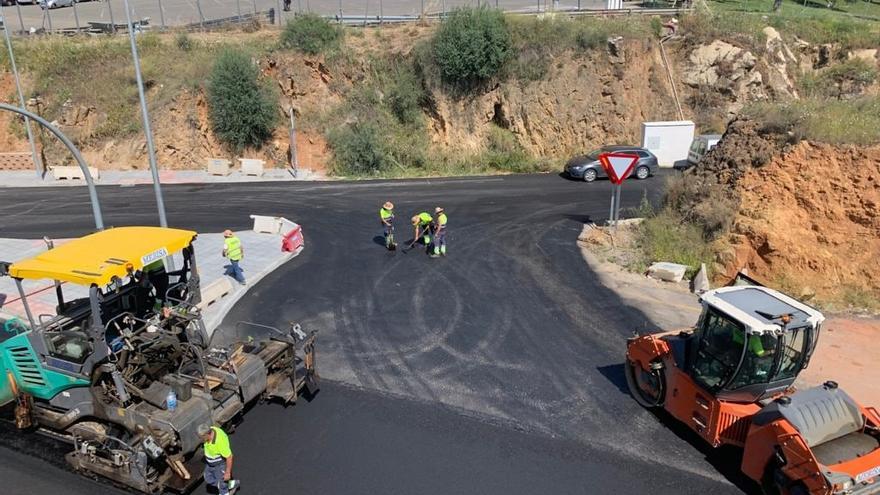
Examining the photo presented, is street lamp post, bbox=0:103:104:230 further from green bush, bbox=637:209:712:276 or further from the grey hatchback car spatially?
the grey hatchback car

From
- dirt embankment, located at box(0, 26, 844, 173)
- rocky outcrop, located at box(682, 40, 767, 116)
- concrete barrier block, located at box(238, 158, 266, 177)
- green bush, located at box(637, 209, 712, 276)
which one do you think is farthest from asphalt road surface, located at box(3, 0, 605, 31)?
green bush, located at box(637, 209, 712, 276)

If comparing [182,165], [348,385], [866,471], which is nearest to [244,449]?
[348,385]

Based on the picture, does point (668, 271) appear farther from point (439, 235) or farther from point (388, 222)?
point (388, 222)

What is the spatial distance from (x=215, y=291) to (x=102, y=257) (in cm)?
599

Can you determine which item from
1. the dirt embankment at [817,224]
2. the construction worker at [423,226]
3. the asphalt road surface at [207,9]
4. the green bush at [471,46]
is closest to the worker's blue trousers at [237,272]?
the construction worker at [423,226]

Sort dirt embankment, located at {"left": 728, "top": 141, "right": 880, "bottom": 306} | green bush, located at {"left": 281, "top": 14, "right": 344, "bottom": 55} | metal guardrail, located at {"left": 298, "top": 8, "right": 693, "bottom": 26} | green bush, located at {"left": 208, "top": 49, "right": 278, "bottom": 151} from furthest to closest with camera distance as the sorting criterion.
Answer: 1. metal guardrail, located at {"left": 298, "top": 8, "right": 693, "bottom": 26}
2. green bush, located at {"left": 281, "top": 14, "right": 344, "bottom": 55}
3. green bush, located at {"left": 208, "top": 49, "right": 278, "bottom": 151}
4. dirt embankment, located at {"left": 728, "top": 141, "right": 880, "bottom": 306}

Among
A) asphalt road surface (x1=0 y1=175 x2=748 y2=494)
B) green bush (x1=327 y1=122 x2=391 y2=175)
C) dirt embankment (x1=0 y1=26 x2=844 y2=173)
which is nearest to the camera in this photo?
asphalt road surface (x1=0 y1=175 x2=748 y2=494)

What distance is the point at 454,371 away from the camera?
1208 centimetres

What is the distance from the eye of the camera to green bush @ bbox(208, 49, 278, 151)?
30.1 meters

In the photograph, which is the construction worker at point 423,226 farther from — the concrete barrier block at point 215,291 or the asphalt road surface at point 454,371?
the concrete barrier block at point 215,291

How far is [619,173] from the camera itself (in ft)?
60.1

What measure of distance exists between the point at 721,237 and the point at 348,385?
1115 cm

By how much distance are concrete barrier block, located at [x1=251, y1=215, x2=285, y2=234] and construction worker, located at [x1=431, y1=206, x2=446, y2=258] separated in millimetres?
5416

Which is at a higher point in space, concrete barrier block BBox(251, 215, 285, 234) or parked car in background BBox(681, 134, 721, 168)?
parked car in background BBox(681, 134, 721, 168)
